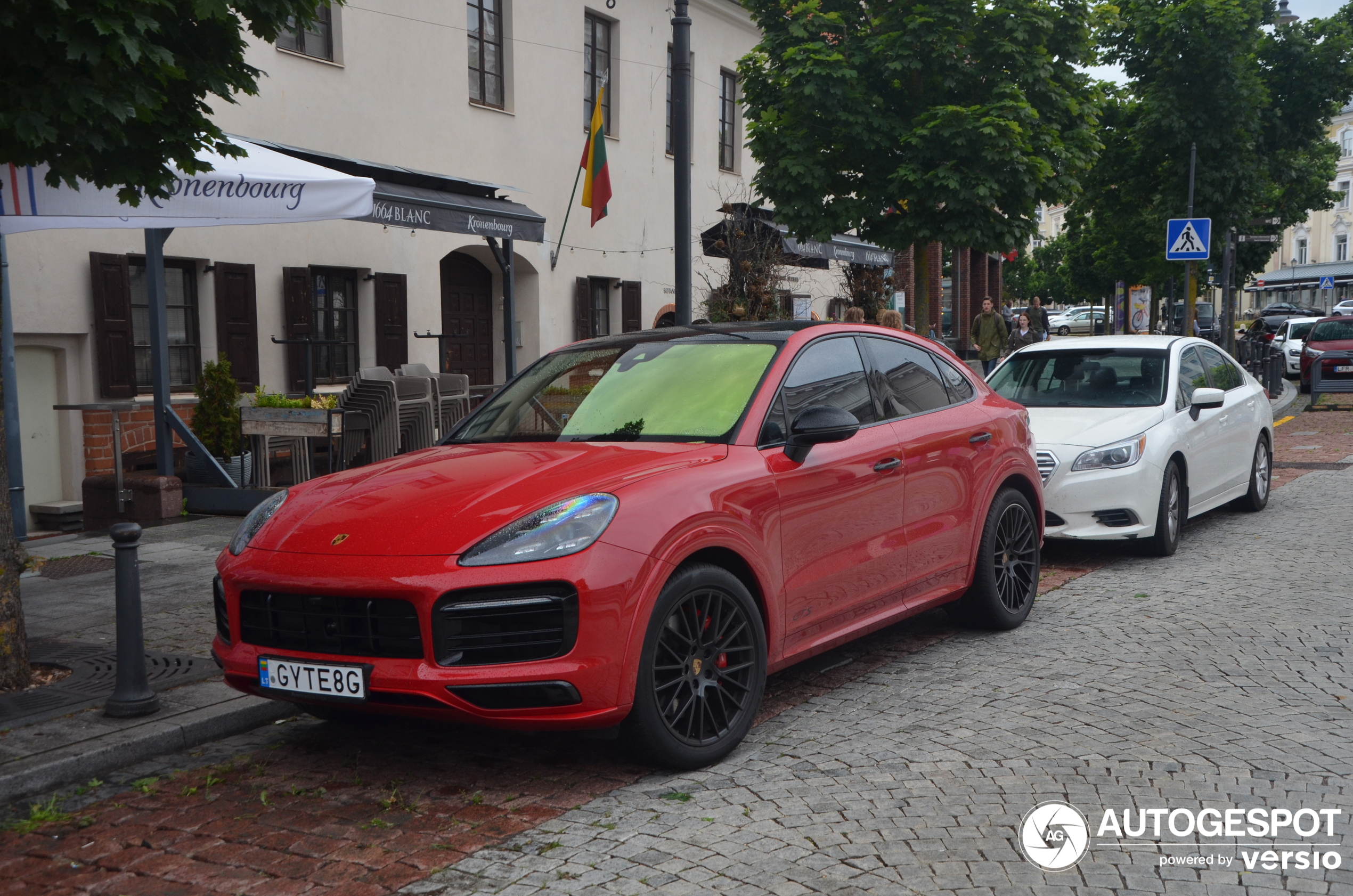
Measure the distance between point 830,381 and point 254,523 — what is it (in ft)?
8.39

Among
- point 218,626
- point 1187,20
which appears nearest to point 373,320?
point 218,626

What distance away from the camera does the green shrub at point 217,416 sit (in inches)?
441

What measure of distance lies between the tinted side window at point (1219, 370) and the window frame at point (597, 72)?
11.5m

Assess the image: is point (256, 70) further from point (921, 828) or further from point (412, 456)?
point (921, 828)

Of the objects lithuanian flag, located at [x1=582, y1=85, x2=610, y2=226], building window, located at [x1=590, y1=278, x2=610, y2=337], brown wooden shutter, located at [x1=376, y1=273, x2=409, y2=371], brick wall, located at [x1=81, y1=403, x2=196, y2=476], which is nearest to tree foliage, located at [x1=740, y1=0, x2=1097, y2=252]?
lithuanian flag, located at [x1=582, y1=85, x2=610, y2=226]

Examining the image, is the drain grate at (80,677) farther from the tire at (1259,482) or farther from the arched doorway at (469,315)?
the arched doorway at (469,315)

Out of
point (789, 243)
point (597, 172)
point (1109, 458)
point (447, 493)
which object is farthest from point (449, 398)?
point (447, 493)

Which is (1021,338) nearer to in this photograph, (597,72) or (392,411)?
(597,72)

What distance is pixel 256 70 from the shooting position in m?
5.61

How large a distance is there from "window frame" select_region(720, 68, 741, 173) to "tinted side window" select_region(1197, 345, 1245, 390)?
14844 mm

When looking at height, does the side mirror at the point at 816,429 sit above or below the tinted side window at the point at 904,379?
below

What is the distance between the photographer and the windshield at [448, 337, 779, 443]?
515cm

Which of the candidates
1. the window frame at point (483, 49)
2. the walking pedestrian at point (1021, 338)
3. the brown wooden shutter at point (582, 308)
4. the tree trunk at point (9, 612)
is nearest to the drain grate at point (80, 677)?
the tree trunk at point (9, 612)

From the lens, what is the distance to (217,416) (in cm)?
1122
